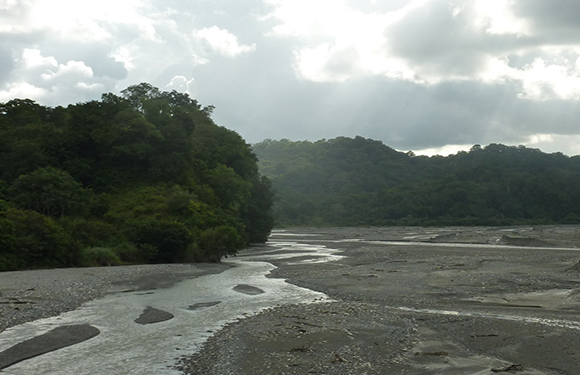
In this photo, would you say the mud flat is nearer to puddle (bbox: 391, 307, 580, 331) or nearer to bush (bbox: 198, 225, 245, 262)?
puddle (bbox: 391, 307, 580, 331)

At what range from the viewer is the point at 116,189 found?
58.5m

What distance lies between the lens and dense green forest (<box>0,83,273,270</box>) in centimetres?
3897

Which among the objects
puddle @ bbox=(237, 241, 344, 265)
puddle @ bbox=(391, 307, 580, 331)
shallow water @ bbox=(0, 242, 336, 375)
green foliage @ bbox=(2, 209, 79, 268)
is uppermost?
green foliage @ bbox=(2, 209, 79, 268)

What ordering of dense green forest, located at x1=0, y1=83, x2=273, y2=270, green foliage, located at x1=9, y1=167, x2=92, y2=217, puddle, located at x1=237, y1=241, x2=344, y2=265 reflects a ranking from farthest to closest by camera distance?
puddle, located at x1=237, y1=241, x2=344, y2=265 < green foliage, located at x1=9, y1=167, x2=92, y2=217 < dense green forest, located at x1=0, y1=83, x2=273, y2=270

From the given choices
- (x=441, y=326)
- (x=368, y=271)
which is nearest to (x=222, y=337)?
(x=441, y=326)

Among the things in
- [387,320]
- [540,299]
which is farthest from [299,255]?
[387,320]

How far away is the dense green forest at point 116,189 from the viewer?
38969 millimetres

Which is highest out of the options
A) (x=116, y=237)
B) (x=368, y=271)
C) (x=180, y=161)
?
(x=180, y=161)

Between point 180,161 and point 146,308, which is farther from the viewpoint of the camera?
point 180,161

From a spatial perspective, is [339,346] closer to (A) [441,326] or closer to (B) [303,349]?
(B) [303,349]

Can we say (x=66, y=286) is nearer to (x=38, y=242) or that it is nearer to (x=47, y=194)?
(x=38, y=242)

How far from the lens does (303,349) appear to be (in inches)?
561

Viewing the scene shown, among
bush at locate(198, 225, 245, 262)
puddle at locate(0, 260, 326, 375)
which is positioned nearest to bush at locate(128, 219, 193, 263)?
bush at locate(198, 225, 245, 262)

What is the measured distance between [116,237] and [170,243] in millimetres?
4571
